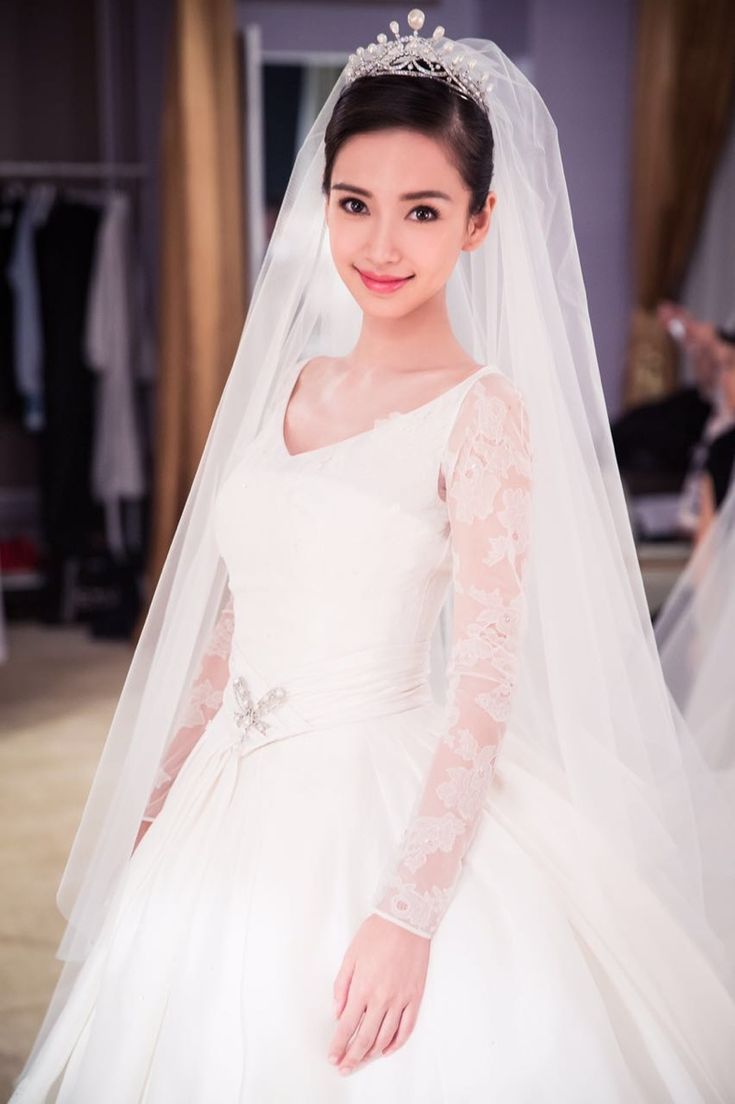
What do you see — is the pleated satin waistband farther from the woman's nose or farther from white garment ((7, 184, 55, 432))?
white garment ((7, 184, 55, 432))

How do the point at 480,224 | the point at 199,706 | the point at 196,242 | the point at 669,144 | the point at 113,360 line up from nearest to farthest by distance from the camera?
the point at 480,224 → the point at 199,706 → the point at 196,242 → the point at 113,360 → the point at 669,144

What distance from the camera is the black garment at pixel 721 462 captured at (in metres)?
3.23

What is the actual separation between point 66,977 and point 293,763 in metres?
0.39

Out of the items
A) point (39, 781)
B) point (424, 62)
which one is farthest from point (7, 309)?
point (424, 62)

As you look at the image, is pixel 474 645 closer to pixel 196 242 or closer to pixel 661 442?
pixel 196 242

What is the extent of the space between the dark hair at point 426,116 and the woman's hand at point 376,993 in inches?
27.6

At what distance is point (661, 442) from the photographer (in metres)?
5.07

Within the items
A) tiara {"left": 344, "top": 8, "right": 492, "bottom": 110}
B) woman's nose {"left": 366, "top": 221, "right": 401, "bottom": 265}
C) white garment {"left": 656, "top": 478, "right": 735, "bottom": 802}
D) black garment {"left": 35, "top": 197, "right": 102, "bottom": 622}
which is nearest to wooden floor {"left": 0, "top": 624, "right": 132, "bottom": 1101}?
black garment {"left": 35, "top": 197, "right": 102, "bottom": 622}

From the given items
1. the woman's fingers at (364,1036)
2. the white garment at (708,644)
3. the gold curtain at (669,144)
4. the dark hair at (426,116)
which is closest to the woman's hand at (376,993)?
the woman's fingers at (364,1036)

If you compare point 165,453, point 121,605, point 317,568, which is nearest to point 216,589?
point 317,568

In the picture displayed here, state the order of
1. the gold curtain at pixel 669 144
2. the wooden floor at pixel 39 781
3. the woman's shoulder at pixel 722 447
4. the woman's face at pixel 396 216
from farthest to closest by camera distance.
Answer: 1. the gold curtain at pixel 669 144
2. the woman's shoulder at pixel 722 447
3. the wooden floor at pixel 39 781
4. the woman's face at pixel 396 216

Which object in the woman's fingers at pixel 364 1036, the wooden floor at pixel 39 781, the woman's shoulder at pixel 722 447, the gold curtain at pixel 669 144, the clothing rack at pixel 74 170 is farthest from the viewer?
the gold curtain at pixel 669 144

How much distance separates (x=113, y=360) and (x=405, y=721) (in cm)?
422

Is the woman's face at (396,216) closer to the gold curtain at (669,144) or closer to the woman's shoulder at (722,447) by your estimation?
the woman's shoulder at (722,447)
